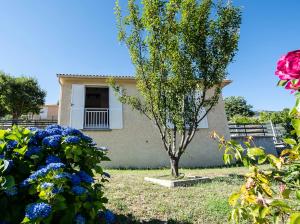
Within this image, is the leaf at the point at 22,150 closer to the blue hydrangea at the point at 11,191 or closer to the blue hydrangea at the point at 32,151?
the blue hydrangea at the point at 32,151

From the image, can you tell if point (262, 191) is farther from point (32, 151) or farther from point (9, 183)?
point (32, 151)

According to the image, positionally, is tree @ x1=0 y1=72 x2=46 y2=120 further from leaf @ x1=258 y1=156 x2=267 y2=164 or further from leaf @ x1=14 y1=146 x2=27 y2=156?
leaf @ x1=258 y1=156 x2=267 y2=164

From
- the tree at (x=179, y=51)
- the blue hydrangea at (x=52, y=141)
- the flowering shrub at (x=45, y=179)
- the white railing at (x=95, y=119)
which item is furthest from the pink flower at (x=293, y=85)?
the white railing at (x=95, y=119)

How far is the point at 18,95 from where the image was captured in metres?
24.2

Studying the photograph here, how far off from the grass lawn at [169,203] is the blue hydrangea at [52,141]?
5.29ft

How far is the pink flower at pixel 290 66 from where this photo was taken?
2.99 feet

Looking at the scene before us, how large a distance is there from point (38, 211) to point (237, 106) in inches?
1365

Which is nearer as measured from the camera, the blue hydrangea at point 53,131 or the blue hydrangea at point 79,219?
the blue hydrangea at point 79,219

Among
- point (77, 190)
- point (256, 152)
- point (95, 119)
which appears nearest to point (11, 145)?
point (77, 190)

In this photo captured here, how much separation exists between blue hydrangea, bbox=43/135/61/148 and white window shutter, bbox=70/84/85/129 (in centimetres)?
857

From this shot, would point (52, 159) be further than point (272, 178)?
Yes

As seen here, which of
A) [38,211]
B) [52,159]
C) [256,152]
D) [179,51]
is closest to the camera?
[256,152]

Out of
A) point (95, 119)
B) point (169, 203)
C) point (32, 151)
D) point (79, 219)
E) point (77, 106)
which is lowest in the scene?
point (169, 203)

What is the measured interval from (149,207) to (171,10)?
539 cm
